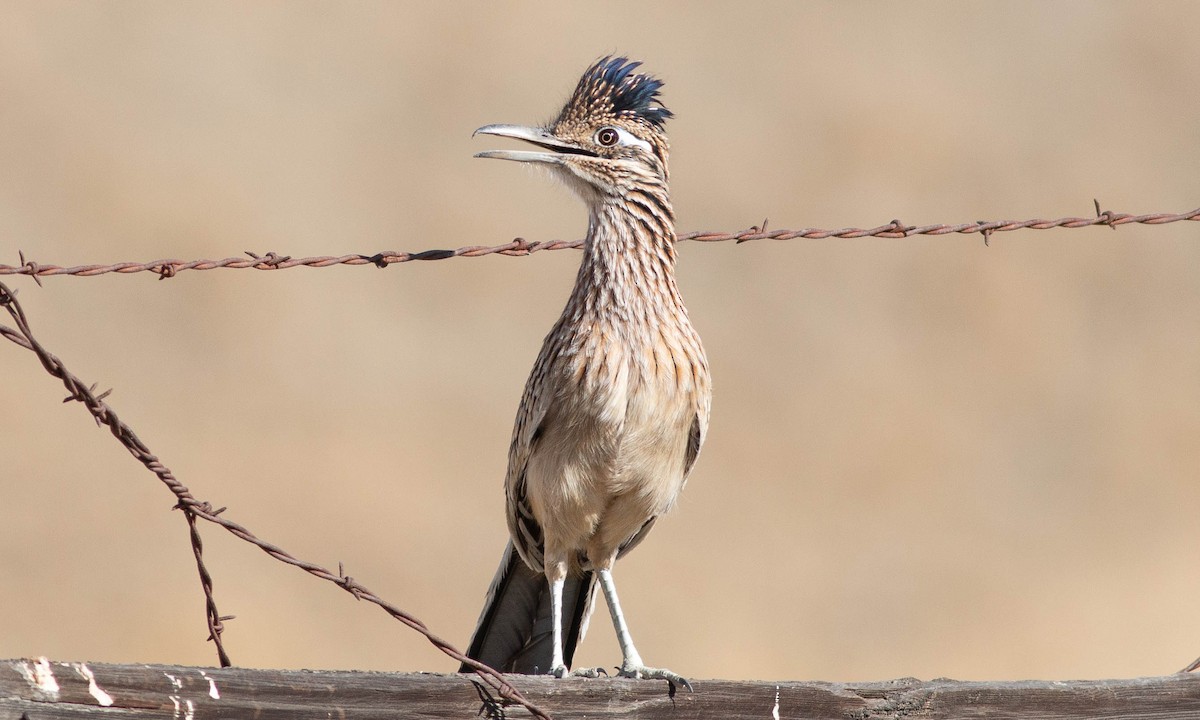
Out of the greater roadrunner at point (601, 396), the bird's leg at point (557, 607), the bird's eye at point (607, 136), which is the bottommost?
the bird's leg at point (557, 607)

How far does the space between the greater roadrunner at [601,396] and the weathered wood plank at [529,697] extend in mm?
1182

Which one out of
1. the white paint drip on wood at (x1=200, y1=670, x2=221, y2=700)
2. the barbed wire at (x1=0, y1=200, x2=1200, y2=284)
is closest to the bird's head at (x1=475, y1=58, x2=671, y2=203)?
the barbed wire at (x1=0, y1=200, x2=1200, y2=284)

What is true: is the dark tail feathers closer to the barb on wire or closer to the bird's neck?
the bird's neck

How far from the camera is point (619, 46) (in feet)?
79.7

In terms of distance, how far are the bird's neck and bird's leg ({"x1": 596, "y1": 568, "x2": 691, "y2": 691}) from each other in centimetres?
107

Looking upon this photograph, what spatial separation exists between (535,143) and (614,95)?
397 mm

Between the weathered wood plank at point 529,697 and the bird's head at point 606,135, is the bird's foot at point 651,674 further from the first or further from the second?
the bird's head at point 606,135

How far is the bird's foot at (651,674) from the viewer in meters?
4.57

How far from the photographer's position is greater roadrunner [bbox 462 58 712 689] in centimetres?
598

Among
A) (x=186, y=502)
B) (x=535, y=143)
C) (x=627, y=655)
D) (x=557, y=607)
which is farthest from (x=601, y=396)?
(x=186, y=502)

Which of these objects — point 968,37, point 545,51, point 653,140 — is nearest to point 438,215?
point 545,51

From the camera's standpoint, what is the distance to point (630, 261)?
613 centimetres

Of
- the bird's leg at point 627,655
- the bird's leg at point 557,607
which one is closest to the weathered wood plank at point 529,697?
the bird's leg at point 627,655

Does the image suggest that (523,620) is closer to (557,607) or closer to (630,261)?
(557,607)
